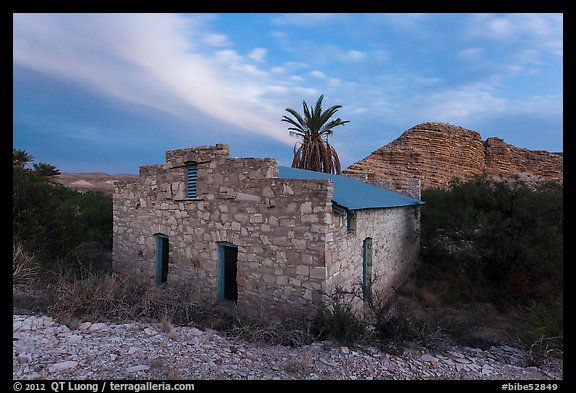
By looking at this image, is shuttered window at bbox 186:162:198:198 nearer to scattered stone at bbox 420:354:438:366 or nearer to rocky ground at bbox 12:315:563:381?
rocky ground at bbox 12:315:563:381

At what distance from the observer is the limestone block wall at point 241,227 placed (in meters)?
6.48

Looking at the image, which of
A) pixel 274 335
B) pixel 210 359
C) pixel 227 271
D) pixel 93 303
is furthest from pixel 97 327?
pixel 227 271

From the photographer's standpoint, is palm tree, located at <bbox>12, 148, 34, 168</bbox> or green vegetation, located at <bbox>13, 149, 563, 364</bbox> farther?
palm tree, located at <bbox>12, 148, 34, 168</bbox>

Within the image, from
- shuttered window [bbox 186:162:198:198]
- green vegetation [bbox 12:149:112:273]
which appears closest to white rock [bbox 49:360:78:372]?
shuttered window [bbox 186:162:198:198]

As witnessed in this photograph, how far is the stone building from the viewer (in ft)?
21.4

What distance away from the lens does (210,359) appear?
452 centimetres

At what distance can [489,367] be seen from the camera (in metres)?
4.57

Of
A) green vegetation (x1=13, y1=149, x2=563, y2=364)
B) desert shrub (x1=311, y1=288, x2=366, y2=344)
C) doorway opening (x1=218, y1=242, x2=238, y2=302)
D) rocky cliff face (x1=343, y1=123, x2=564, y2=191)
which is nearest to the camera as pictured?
desert shrub (x1=311, y1=288, x2=366, y2=344)

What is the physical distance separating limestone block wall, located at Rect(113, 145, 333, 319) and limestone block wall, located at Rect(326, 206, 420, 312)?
646mm

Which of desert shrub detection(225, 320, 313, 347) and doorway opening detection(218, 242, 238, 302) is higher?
doorway opening detection(218, 242, 238, 302)
